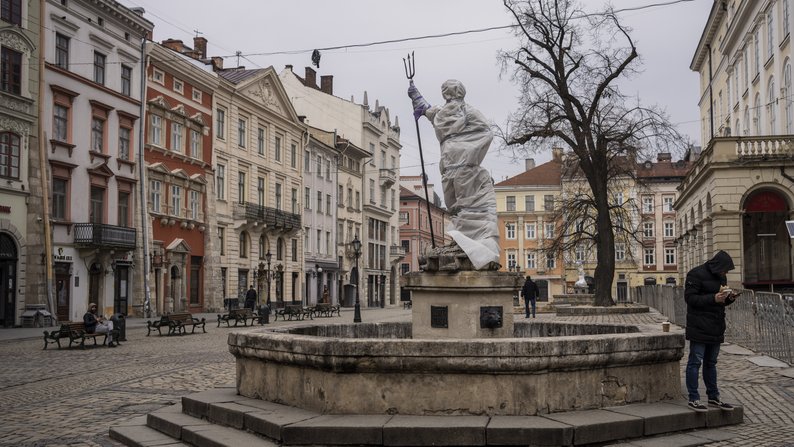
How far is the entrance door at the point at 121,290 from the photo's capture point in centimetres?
3350

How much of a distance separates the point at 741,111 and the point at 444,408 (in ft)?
138

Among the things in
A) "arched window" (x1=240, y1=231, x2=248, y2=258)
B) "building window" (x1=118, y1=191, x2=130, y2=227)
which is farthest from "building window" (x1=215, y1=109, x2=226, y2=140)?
"building window" (x1=118, y1=191, x2=130, y2=227)

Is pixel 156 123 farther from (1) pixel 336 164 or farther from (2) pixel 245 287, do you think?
(1) pixel 336 164

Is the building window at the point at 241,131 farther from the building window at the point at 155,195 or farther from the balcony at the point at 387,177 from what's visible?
the balcony at the point at 387,177

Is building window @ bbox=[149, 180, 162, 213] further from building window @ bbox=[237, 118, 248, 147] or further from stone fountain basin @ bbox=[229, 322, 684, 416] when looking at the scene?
stone fountain basin @ bbox=[229, 322, 684, 416]

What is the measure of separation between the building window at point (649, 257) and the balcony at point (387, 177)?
28.9m

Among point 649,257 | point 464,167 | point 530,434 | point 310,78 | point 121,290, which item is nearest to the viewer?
point 530,434

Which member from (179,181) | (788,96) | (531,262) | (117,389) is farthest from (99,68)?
(531,262)

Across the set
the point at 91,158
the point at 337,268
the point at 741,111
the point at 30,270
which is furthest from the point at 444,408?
the point at 337,268

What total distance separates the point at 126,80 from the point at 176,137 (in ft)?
14.6

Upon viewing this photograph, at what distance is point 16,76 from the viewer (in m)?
28.0

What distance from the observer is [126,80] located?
34.9 metres

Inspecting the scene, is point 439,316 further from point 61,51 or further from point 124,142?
point 124,142

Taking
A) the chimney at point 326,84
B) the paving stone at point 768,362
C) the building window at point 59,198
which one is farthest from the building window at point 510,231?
the paving stone at point 768,362
